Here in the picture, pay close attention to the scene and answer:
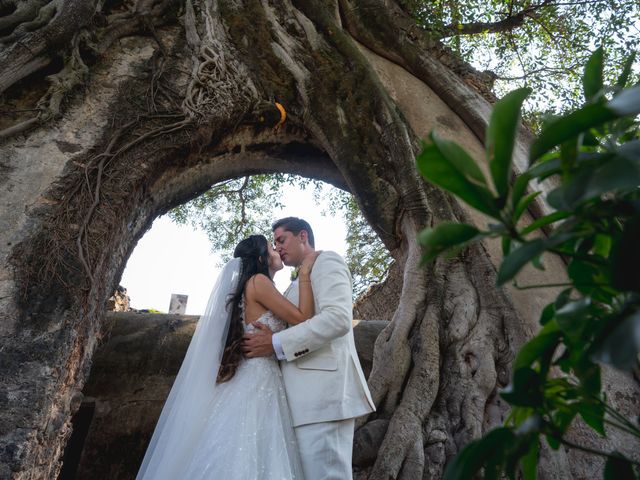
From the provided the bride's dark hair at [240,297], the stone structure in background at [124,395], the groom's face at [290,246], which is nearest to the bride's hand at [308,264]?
the groom's face at [290,246]

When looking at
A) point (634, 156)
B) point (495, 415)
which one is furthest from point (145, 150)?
point (634, 156)

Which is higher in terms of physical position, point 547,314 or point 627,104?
point 627,104

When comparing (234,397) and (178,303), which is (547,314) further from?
(178,303)

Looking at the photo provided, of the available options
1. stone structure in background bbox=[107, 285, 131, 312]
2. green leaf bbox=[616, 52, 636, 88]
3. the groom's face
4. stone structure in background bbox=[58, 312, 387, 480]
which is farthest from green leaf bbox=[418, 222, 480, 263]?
stone structure in background bbox=[107, 285, 131, 312]

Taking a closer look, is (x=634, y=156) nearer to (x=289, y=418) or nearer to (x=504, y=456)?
(x=504, y=456)

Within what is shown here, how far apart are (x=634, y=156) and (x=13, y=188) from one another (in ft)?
9.02

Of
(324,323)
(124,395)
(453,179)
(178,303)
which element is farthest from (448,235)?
(178,303)

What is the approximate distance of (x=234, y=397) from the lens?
2.19m

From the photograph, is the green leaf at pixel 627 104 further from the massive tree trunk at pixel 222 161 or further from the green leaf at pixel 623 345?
the massive tree trunk at pixel 222 161

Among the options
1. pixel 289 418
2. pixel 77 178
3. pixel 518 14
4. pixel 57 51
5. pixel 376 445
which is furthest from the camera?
pixel 518 14

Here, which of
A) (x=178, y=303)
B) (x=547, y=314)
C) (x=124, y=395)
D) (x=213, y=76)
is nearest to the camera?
(x=547, y=314)

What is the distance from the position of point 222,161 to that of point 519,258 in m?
3.37

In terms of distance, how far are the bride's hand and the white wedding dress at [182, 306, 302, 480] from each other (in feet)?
1.49

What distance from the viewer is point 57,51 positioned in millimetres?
3107
